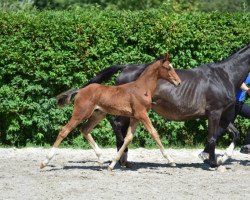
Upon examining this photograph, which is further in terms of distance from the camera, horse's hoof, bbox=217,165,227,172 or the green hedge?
the green hedge

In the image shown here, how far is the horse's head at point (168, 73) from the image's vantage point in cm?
1035

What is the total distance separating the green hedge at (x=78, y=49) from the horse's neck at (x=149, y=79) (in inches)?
134

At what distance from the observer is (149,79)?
10414 mm

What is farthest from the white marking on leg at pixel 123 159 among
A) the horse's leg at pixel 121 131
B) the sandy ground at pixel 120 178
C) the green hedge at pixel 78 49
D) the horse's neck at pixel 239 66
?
the green hedge at pixel 78 49

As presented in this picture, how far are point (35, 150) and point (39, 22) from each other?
2527mm

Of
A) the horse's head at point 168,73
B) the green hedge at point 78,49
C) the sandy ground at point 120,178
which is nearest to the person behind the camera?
the sandy ground at point 120,178

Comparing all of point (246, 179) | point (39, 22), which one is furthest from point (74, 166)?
point (39, 22)

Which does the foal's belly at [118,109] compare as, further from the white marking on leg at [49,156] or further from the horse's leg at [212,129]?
the horse's leg at [212,129]

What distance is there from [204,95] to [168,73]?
922 mm

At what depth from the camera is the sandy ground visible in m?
8.55

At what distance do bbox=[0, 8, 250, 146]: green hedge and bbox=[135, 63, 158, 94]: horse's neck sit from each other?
11.2 feet

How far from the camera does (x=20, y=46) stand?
535 inches

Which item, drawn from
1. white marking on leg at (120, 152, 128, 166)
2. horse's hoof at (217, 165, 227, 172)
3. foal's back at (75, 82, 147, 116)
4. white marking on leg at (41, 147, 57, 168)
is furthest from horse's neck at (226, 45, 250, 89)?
white marking on leg at (41, 147, 57, 168)

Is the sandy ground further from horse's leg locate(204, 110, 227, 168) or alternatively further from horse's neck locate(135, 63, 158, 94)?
horse's neck locate(135, 63, 158, 94)
